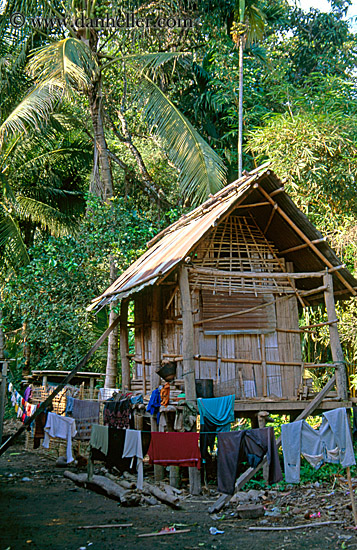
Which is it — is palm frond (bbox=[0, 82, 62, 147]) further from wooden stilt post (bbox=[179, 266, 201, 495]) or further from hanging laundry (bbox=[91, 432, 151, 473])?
hanging laundry (bbox=[91, 432, 151, 473])

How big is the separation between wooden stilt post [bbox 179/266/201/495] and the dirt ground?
35cm

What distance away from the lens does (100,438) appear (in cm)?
1077

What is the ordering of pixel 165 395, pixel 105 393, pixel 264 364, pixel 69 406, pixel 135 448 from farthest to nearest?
pixel 105 393 → pixel 69 406 → pixel 264 364 → pixel 165 395 → pixel 135 448

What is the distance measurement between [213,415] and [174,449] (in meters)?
Result: 1.33

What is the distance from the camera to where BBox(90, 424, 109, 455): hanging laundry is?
1048 centimetres

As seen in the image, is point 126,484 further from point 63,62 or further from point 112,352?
point 63,62

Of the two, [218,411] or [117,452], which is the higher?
[218,411]

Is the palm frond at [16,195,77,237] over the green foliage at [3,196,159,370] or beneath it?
over

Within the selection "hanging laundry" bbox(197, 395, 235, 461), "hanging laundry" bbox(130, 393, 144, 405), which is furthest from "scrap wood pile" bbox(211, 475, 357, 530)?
"hanging laundry" bbox(130, 393, 144, 405)

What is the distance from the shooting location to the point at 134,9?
1872cm

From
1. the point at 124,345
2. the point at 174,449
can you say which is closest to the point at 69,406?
the point at 124,345

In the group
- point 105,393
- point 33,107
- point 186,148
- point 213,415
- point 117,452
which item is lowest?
point 117,452

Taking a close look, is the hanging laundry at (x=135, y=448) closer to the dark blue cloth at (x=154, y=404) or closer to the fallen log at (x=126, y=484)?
the fallen log at (x=126, y=484)

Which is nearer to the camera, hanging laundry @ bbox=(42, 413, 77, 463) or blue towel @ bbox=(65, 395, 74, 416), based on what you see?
hanging laundry @ bbox=(42, 413, 77, 463)
